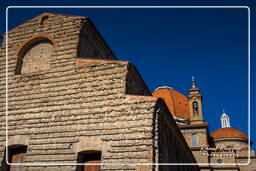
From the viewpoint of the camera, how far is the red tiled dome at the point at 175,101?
3522 cm

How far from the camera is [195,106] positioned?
34.0m

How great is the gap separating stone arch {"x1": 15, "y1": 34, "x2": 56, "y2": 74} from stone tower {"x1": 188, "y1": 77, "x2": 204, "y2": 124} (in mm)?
24032

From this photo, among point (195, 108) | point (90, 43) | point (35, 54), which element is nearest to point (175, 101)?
point (195, 108)

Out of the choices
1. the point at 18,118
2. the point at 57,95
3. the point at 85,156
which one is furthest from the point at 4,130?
the point at 85,156

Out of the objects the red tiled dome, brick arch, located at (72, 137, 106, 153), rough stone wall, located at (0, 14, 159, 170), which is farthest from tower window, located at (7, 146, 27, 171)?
the red tiled dome

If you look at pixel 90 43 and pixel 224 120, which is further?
pixel 224 120

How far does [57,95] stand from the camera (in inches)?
430

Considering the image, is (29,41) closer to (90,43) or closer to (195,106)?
(90,43)

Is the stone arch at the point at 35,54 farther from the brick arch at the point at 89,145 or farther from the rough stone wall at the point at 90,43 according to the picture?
the brick arch at the point at 89,145

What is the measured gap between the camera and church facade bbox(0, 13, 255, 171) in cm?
923

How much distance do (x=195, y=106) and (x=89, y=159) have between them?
26.1 m

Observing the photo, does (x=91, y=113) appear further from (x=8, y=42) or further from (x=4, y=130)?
(x=8, y=42)

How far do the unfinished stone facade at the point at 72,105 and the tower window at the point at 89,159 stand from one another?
0.04m

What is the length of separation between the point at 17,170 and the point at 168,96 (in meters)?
28.8
